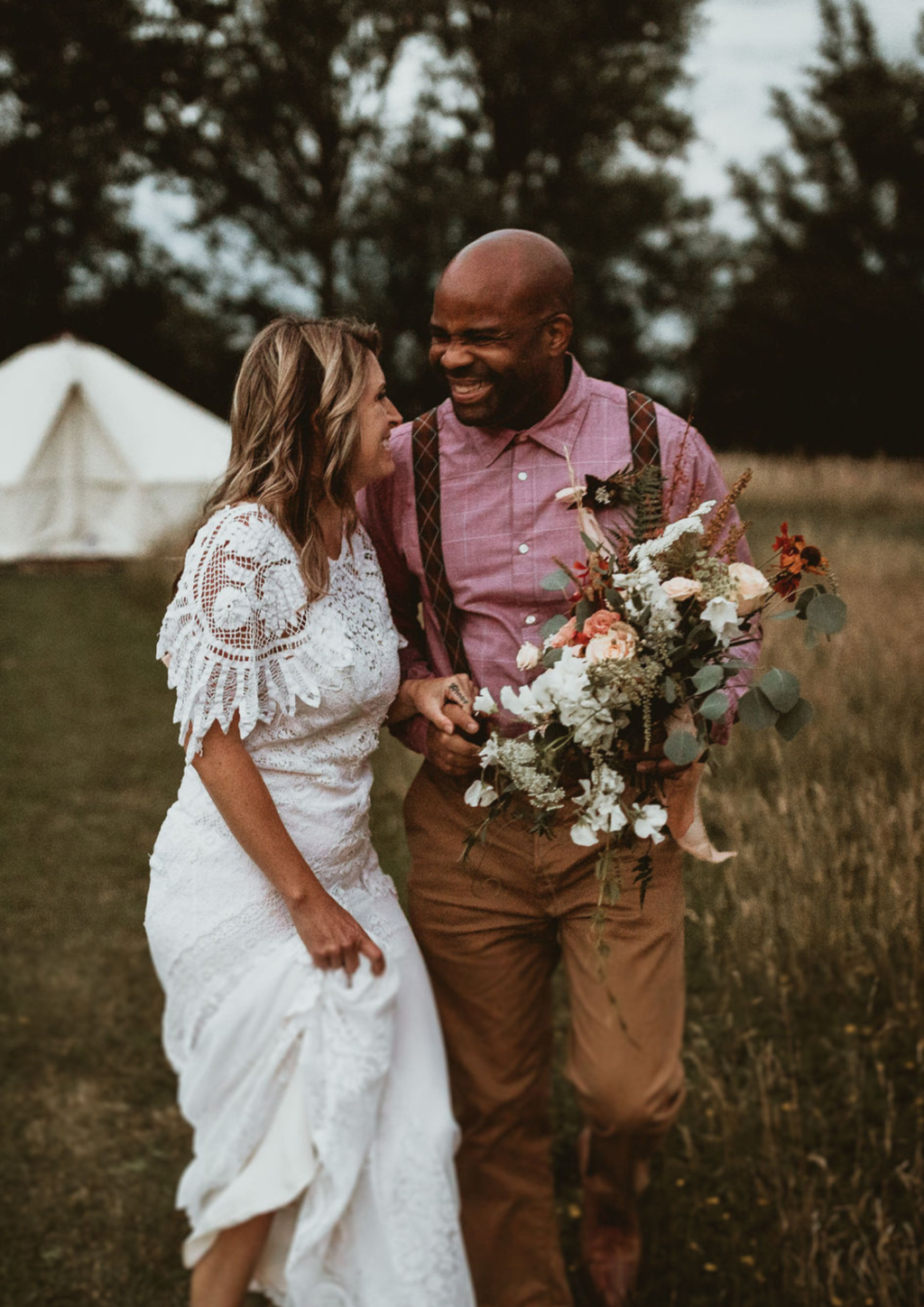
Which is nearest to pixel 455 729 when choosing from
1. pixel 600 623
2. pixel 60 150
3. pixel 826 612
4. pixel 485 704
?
pixel 485 704

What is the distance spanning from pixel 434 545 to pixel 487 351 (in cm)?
47

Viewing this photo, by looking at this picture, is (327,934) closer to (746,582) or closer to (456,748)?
(456,748)

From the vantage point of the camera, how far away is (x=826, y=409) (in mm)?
32000

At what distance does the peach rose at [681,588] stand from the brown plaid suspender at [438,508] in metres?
0.78

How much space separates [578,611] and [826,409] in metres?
31.2

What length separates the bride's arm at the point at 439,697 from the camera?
2.86 metres

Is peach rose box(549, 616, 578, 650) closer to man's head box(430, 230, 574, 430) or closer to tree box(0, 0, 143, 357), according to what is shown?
man's head box(430, 230, 574, 430)

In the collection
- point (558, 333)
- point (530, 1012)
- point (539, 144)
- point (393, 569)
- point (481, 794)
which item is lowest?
point (530, 1012)

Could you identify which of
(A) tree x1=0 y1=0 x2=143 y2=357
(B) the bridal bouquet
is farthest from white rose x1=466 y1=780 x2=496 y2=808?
(A) tree x1=0 y1=0 x2=143 y2=357

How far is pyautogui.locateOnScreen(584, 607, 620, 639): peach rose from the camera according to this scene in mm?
2371

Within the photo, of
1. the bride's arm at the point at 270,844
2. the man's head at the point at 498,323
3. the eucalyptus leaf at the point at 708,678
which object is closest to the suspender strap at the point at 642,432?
the man's head at the point at 498,323

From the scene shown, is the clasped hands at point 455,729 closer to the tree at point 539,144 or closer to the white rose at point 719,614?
the white rose at point 719,614

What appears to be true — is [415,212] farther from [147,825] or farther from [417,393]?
[147,825]

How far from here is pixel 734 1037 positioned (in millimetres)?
4289
